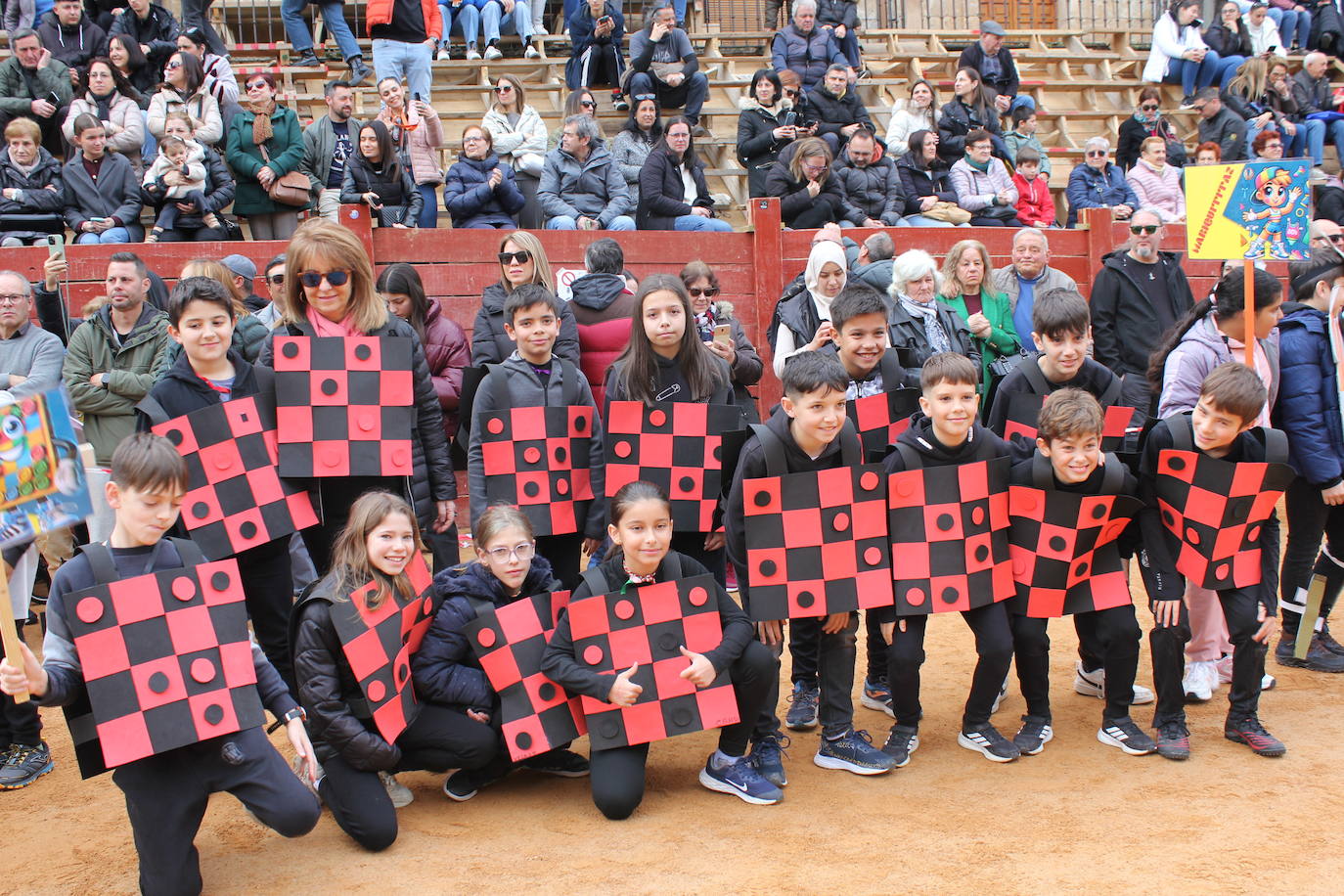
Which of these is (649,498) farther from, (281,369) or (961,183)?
(961,183)

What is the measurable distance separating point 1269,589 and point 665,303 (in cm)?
281

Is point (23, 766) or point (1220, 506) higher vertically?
point (1220, 506)

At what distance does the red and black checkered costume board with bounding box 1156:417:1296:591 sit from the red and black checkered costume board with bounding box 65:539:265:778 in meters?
3.41

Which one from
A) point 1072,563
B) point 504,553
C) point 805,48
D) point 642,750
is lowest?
point 642,750

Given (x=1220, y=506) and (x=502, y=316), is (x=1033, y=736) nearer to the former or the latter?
(x=1220, y=506)

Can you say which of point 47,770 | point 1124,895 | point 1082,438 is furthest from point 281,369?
point 1124,895

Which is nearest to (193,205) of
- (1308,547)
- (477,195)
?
(477,195)

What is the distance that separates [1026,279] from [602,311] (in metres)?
2.59

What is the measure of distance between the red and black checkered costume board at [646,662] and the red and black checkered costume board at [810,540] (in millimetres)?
391

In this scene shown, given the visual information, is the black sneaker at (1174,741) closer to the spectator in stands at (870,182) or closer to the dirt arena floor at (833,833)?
the dirt arena floor at (833,833)

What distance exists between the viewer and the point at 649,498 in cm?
429

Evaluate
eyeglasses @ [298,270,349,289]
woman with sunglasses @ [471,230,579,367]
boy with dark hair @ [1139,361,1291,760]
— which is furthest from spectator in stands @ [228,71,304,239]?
boy with dark hair @ [1139,361,1291,760]

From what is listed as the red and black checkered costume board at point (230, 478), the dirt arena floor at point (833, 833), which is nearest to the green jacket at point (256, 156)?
the red and black checkered costume board at point (230, 478)

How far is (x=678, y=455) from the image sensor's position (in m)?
5.01
